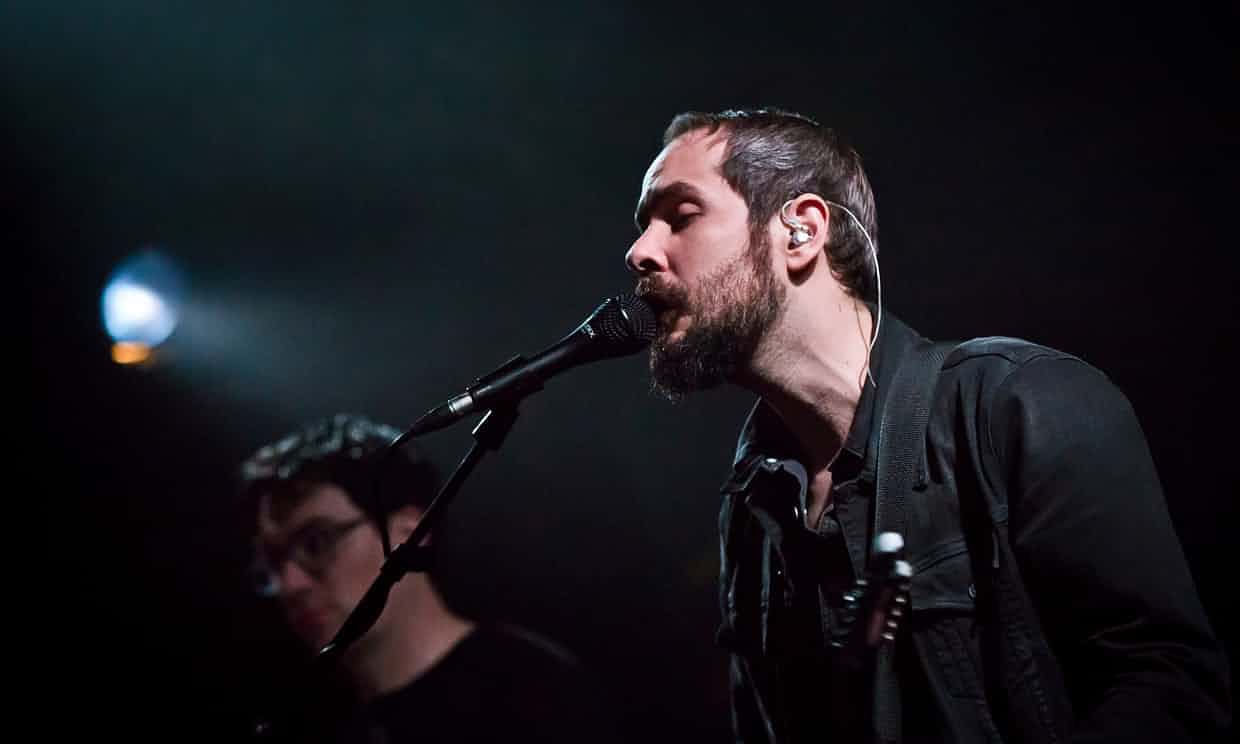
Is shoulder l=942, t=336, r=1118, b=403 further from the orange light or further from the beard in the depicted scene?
the orange light

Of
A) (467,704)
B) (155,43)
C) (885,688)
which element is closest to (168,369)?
(155,43)

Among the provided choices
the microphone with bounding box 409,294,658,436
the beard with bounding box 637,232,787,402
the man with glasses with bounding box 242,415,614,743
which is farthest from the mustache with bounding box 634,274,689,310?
the man with glasses with bounding box 242,415,614,743

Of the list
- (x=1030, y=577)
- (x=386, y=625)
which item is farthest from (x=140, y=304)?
(x=1030, y=577)

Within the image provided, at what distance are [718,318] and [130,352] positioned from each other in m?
3.46

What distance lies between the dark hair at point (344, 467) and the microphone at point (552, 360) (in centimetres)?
141

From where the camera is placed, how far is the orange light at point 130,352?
14.1 ft

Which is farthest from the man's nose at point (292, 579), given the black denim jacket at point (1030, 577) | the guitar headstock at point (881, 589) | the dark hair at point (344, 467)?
the guitar headstock at point (881, 589)

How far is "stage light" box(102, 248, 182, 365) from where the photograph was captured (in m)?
4.24

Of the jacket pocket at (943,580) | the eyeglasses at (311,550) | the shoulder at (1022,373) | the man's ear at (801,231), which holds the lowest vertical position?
the eyeglasses at (311,550)

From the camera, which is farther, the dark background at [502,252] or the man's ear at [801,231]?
the dark background at [502,252]

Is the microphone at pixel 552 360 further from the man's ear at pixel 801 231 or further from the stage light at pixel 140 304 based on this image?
the stage light at pixel 140 304

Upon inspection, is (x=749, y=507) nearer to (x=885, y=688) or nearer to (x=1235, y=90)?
(x=885, y=688)

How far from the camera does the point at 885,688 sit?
1707 mm

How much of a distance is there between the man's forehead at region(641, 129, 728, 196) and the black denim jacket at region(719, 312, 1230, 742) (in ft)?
2.12
